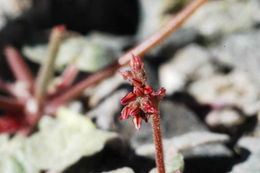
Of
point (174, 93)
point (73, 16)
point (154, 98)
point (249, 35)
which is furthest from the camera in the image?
point (73, 16)

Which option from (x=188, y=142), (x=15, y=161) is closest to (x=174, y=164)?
(x=188, y=142)

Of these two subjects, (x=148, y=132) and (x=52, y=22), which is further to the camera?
(x=52, y=22)

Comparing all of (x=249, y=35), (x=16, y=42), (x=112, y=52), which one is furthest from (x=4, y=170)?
(x=249, y=35)

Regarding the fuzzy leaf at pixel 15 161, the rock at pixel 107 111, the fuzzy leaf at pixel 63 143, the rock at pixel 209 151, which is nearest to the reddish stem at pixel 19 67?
the rock at pixel 107 111

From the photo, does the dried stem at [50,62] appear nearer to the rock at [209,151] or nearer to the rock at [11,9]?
Result: the rock at [11,9]

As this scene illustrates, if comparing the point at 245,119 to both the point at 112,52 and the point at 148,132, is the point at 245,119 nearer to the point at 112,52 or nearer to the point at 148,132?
the point at 148,132

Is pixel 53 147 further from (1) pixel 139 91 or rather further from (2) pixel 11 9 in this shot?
(2) pixel 11 9
